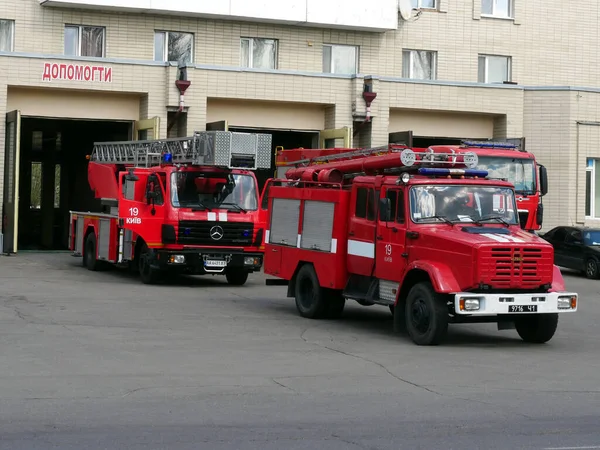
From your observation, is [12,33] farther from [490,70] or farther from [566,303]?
[566,303]

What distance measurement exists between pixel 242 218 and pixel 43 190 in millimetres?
18211

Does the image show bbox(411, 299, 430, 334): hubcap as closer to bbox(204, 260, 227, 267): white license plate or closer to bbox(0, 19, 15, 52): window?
bbox(204, 260, 227, 267): white license plate

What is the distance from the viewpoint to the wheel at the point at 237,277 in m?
23.6

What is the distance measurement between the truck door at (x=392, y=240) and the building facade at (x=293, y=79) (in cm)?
1495

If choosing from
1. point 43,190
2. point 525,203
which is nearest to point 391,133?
point 525,203

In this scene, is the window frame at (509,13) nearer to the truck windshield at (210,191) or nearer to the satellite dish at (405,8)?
the satellite dish at (405,8)

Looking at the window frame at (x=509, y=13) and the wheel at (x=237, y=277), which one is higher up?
the window frame at (x=509, y=13)

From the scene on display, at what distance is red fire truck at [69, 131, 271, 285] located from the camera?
22328 mm

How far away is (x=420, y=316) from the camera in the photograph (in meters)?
14.5

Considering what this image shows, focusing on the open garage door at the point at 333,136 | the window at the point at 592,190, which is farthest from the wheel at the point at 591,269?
the open garage door at the point at 333,136

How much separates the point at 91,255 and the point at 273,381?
51.9ft

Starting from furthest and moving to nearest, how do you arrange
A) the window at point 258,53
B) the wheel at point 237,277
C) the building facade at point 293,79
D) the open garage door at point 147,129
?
the window at point 258,53, the building facade at point 293,79, the open garage door at point 147,129, the wheel at point 237,277

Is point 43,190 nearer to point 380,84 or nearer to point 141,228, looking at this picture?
point 380,84

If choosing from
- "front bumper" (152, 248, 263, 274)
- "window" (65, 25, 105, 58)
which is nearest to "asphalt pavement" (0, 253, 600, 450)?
"front bumper" (152, 248, 263, 274)
